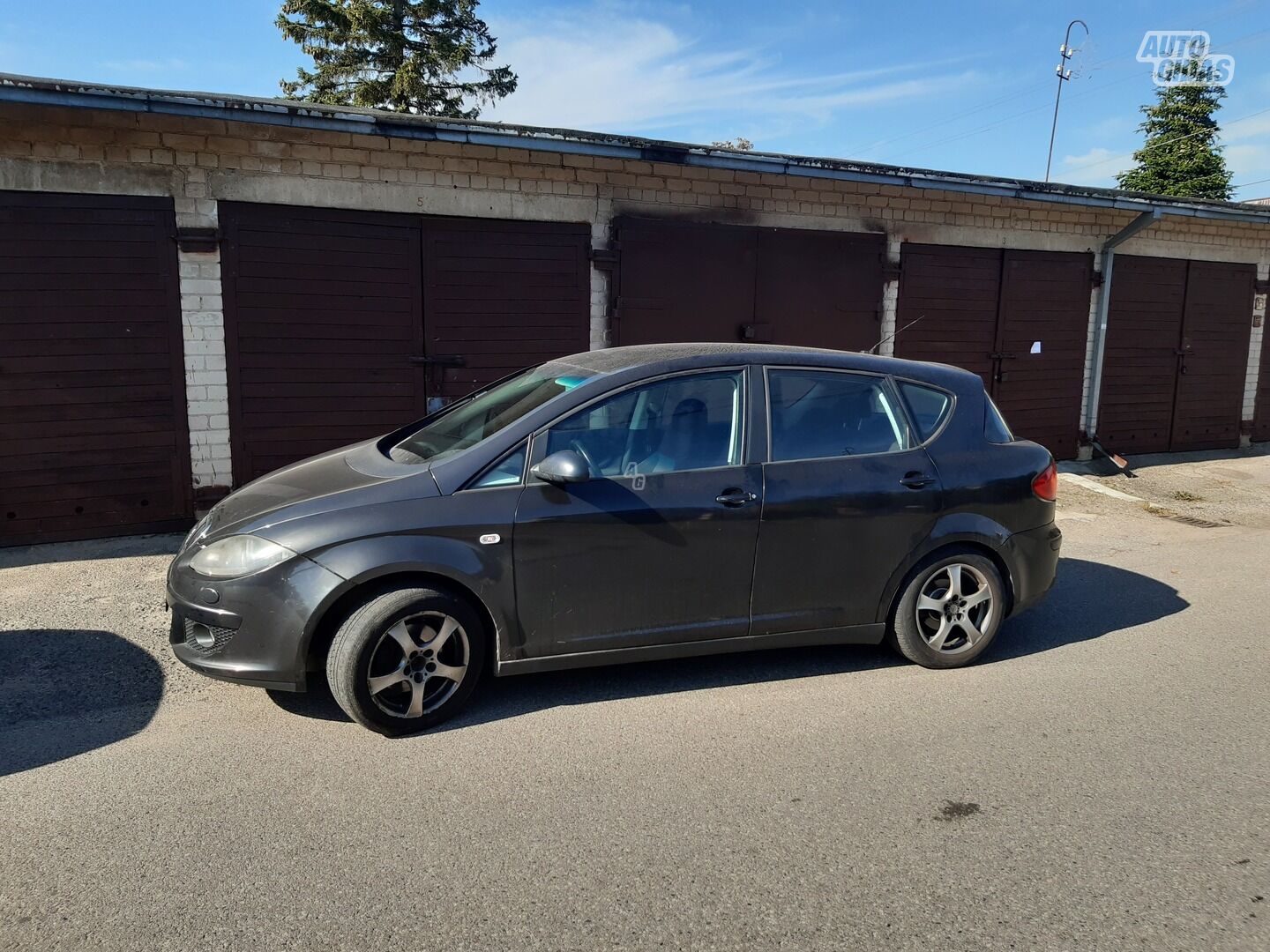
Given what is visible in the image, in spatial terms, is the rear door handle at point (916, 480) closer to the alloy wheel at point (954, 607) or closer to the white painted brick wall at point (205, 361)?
the alloy wheel at point (954, 607)

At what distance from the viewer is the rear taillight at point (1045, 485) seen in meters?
4.88

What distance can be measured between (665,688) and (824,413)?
159cm

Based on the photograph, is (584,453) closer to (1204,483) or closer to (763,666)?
(763,666)

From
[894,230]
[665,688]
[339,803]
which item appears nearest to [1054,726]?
[665,688]

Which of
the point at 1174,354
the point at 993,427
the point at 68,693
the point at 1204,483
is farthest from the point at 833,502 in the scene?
the point at 1174,354

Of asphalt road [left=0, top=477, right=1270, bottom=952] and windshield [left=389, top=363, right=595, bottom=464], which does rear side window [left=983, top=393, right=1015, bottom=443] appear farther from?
windshield [left=389, top=363, right=595, bottom=464]

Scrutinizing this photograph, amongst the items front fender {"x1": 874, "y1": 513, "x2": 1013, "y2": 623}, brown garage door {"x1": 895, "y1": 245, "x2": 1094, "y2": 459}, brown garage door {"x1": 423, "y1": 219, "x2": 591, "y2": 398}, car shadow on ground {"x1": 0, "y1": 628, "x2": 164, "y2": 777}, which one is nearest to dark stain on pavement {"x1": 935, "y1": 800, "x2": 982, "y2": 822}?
front fender {"x1": 874, "y1": 513, "x2": 1013, "y2": 623}

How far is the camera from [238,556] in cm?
383

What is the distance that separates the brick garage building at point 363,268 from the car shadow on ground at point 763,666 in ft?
13.0

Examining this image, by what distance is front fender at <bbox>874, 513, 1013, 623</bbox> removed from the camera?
4578 mm

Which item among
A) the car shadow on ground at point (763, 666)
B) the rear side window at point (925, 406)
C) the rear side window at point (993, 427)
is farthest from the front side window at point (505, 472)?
the rear side window at point (993, 427)

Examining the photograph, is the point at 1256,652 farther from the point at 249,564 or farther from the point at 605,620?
the point at 249,564

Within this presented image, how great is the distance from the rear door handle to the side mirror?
167 centimetres

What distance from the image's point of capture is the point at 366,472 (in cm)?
420
